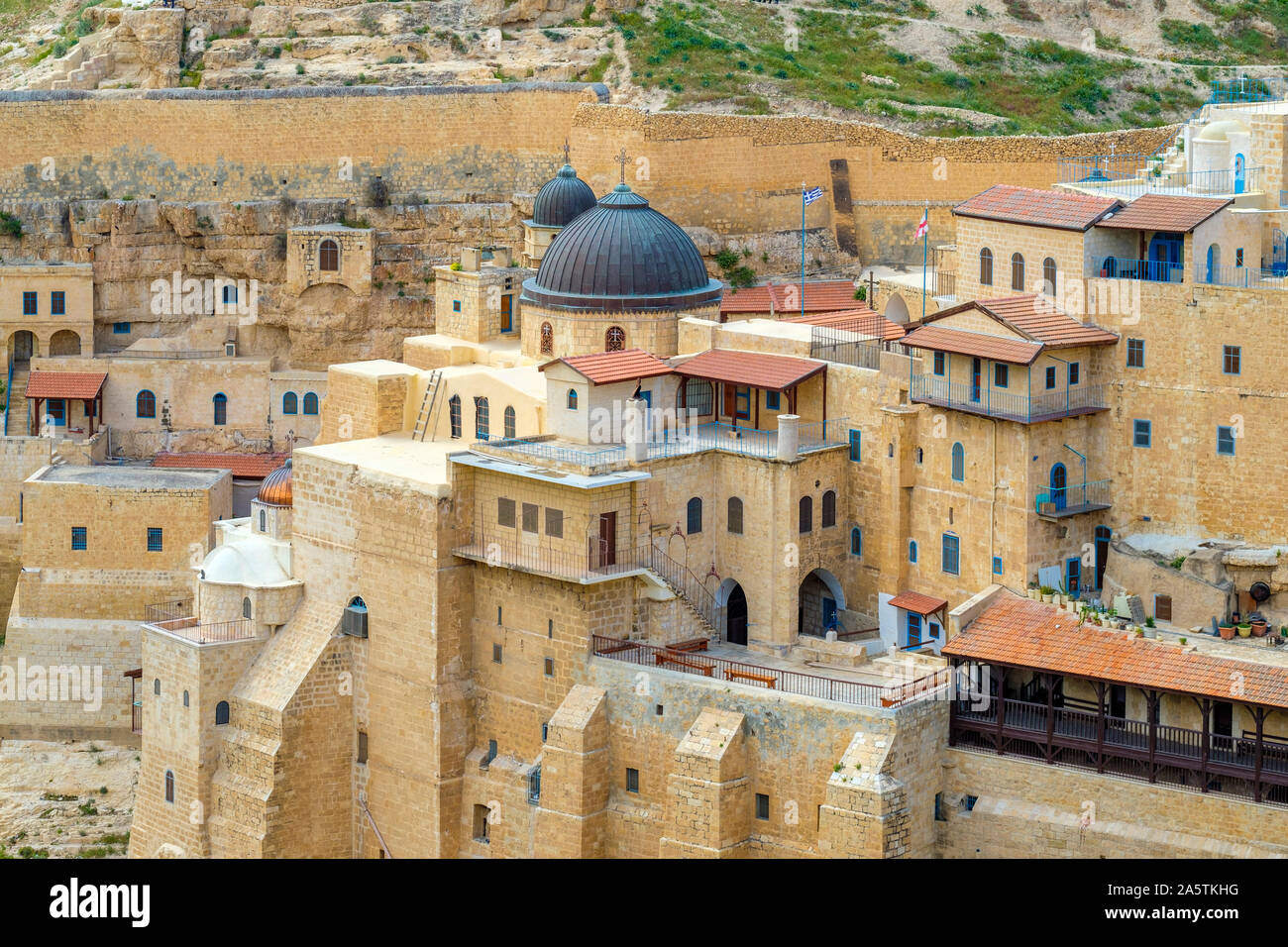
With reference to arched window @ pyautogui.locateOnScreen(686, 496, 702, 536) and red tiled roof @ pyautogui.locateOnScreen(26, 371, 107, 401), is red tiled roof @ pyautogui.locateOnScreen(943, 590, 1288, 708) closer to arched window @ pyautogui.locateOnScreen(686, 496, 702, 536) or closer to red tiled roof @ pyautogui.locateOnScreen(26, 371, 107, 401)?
arched window @ pyautogui.locateOnScreen(686, 496, 702, 536)

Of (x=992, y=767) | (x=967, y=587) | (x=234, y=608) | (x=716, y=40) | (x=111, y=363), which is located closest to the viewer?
(x=992, y=767)

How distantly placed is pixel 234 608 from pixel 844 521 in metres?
15.4

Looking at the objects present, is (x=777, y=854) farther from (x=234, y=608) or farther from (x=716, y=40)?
(x=716, y=40)

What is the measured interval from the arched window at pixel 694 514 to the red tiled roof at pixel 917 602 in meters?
5.01

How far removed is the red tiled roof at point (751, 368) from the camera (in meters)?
65.9

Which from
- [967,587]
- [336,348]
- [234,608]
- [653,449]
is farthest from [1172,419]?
[336,348]

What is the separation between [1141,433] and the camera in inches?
2494

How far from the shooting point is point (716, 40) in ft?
306

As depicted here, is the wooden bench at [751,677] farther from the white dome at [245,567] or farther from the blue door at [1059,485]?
the white dome at [245,567]

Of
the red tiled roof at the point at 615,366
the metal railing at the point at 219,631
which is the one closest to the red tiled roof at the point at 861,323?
the red tiled roof at the point at 615,366

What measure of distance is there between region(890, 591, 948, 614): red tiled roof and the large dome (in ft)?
58.4

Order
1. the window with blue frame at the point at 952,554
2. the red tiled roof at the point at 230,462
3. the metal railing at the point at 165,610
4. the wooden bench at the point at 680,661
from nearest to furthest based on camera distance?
the wooden bench at the point at 680,661 < the window with blue frame at the point at 952,554 < the metal railing at the point at 165,610 < the red tiled roof at the point at 230,462

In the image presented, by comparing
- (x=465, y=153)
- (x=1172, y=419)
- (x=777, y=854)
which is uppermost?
(x=465, y=153)

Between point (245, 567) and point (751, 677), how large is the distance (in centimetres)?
1455
